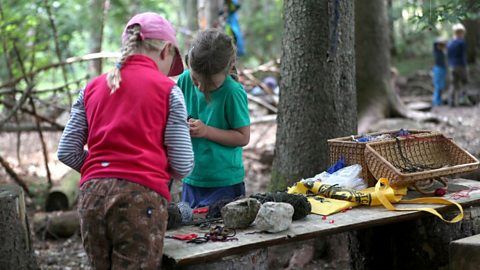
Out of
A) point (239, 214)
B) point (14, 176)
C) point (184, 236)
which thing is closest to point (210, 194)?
point (239, 214)

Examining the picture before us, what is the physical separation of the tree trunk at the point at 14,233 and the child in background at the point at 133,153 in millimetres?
1946

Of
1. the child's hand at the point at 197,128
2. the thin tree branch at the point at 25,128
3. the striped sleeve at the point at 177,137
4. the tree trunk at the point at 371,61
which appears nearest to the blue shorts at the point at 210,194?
the child's hand at the point at 197,128

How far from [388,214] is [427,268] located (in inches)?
32.8

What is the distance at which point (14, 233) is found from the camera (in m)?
4.63

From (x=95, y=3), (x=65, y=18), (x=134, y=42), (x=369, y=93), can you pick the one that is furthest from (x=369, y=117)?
(x=95, y=3)

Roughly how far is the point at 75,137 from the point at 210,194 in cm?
119

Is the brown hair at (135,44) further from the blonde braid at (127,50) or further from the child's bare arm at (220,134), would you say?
the child's bare arm at (220,134)

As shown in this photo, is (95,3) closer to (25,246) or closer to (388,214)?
(25,246)

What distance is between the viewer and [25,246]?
4.71 metres

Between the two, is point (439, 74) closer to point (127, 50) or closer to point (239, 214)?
point (239, 214)

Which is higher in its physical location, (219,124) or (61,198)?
(219,124)

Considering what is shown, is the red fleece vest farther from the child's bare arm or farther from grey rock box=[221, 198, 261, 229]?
the child's bare arm

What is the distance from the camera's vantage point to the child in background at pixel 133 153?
9.02ft

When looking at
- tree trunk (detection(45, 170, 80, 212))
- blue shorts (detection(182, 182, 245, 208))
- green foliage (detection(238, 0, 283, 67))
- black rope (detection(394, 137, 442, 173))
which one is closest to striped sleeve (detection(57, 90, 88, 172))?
blue shorts (detection(182, 182, 245, 208))
